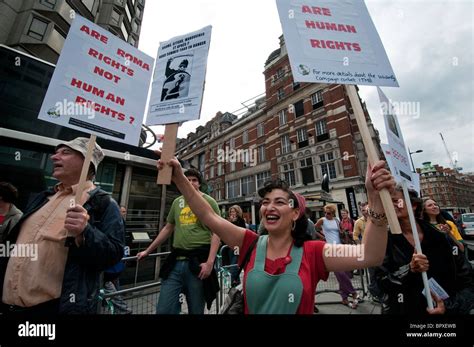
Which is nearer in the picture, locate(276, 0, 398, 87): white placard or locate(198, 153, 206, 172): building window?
locate(276, 0, 398, 87): white placard

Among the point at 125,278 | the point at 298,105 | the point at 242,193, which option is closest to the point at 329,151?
the point at 298,105

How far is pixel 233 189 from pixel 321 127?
13410mm

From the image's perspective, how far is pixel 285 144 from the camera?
23.2m

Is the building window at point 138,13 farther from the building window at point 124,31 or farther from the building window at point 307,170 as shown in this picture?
the building window at point 307,170

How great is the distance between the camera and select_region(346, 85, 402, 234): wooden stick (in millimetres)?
1292

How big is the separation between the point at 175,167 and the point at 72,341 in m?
1.42

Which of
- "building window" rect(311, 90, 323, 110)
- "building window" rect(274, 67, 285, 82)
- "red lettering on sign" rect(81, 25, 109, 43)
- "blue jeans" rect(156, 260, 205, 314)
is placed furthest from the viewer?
"building window" rect(274, 67, 285, 82)

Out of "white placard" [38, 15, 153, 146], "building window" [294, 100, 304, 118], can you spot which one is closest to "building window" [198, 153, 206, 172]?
"building window" [294, 100, 304, 118]

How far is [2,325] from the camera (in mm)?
1485

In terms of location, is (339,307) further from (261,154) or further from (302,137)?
(261,154)

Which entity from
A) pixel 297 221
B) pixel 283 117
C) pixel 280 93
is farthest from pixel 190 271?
pixel 280 93

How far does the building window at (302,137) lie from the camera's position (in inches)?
846

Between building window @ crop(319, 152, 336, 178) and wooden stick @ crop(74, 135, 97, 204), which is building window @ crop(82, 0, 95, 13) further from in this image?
building window @ crop(319, 152, 336, 178)

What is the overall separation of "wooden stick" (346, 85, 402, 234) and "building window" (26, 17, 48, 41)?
45.7 feet
